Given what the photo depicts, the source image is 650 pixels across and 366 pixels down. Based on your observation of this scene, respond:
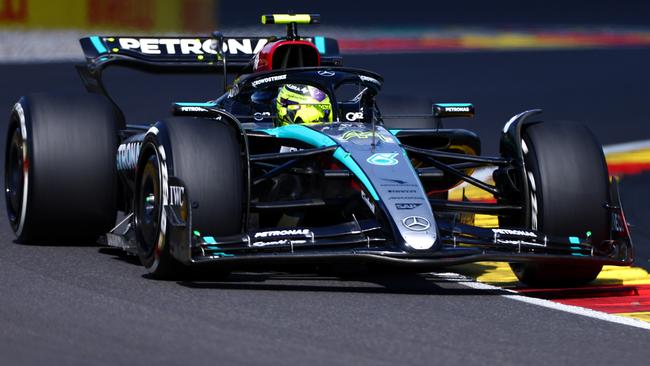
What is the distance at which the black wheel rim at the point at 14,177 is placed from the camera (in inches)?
412

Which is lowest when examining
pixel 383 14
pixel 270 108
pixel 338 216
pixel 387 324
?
pixel 387 324

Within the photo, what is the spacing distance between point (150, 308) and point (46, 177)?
258 centimetres

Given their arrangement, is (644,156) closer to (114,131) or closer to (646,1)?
(114,131)

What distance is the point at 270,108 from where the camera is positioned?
1023cm

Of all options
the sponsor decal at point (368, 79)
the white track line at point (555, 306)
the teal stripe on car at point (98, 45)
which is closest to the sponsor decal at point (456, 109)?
the sponsor decal at point (368, 79)

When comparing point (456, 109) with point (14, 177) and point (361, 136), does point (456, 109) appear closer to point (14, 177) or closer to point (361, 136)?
point (361, 136)

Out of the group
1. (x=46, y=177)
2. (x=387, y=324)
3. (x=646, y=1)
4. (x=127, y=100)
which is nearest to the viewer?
(x=387, y=324)

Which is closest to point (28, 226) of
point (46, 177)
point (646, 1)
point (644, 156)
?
point (46, 177)

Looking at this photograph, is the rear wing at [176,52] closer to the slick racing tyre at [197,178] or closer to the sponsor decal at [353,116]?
the sponsor decal at [353,116]

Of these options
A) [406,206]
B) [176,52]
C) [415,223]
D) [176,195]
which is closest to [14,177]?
[176,52]

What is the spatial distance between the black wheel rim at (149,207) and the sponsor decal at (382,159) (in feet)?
3.89

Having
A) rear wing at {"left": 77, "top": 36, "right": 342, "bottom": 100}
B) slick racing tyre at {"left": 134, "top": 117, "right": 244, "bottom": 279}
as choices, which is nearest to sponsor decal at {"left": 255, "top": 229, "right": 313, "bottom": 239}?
slick racing tyre at {"left": 134, "top": 117, "right": 244, "bottom": 279}

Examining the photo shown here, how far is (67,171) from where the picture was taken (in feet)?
33.3

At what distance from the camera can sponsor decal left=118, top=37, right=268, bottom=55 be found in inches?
476
